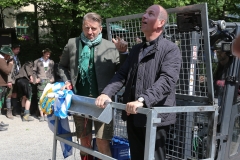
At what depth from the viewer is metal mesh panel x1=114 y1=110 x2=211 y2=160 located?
132 inches

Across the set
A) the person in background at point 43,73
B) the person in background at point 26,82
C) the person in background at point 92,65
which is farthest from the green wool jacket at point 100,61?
the person in background at point 26,82

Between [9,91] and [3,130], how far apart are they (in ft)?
4.52

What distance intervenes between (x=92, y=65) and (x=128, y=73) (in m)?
0.63

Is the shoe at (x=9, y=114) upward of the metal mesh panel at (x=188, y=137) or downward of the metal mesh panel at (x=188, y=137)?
downward

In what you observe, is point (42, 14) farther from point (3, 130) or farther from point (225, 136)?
point (225, 136)

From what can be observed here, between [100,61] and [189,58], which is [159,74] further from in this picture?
[100,61]

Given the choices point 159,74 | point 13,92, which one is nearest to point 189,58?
point 159,74

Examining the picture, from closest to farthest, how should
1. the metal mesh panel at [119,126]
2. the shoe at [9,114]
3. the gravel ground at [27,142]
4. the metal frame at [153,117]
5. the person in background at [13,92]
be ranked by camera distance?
the metal frame at [153,117] → the metal mesh panel at [119,126] → the gravel ground at [27,142] → the person in background at [13,92] → the shoe at [9,114]

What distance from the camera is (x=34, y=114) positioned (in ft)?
33.1

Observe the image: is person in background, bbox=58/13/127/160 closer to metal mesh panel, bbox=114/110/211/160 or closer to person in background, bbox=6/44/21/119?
metal mesh panel, bbox=114/110/211/160

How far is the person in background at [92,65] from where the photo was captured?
3.77m

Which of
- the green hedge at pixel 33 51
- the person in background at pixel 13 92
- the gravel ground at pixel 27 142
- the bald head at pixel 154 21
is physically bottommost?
the gravel ground at pixel 27 142

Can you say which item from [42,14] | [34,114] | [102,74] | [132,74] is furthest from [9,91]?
[132,74]

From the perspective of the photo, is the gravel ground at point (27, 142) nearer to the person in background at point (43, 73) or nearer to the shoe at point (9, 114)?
the shoe at point (9, 114)
